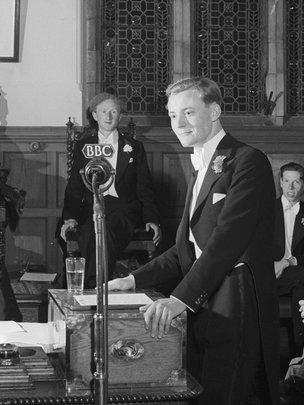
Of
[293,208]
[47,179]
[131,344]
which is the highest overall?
[47,179]

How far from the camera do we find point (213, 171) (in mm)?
2727

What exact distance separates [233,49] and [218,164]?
5.25 meters

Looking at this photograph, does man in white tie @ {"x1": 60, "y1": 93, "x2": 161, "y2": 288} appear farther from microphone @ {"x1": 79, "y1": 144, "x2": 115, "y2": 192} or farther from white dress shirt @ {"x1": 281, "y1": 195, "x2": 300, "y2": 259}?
microphone @ {"x1": 79, "y1": 144, "x2": 115, "y2": 192}

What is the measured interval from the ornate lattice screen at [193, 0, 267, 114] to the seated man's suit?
5.94 feet

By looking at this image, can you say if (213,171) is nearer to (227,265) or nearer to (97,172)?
(227,265)

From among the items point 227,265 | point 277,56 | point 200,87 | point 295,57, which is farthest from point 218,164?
point 295,57

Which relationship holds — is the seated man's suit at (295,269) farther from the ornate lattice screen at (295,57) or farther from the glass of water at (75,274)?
the glass of water at (75,274)

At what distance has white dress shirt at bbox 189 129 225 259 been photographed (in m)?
2.76

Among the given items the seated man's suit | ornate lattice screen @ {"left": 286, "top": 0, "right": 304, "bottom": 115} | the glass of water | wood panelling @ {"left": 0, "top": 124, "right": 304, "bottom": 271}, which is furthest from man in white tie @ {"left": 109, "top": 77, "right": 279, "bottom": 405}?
ornate lattice screen @ {"left": 286, "top": 0, "right": 304, "bottom": 115}

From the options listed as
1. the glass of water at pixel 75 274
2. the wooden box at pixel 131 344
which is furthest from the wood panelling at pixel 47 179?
the wooden box at pixel 131 344

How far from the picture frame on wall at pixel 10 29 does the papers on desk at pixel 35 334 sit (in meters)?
4.89

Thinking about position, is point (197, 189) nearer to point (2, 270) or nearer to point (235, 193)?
point (235, 193)


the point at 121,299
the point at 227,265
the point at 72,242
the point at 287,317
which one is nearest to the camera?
the point at 121,299

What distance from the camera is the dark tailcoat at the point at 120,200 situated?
623cm
